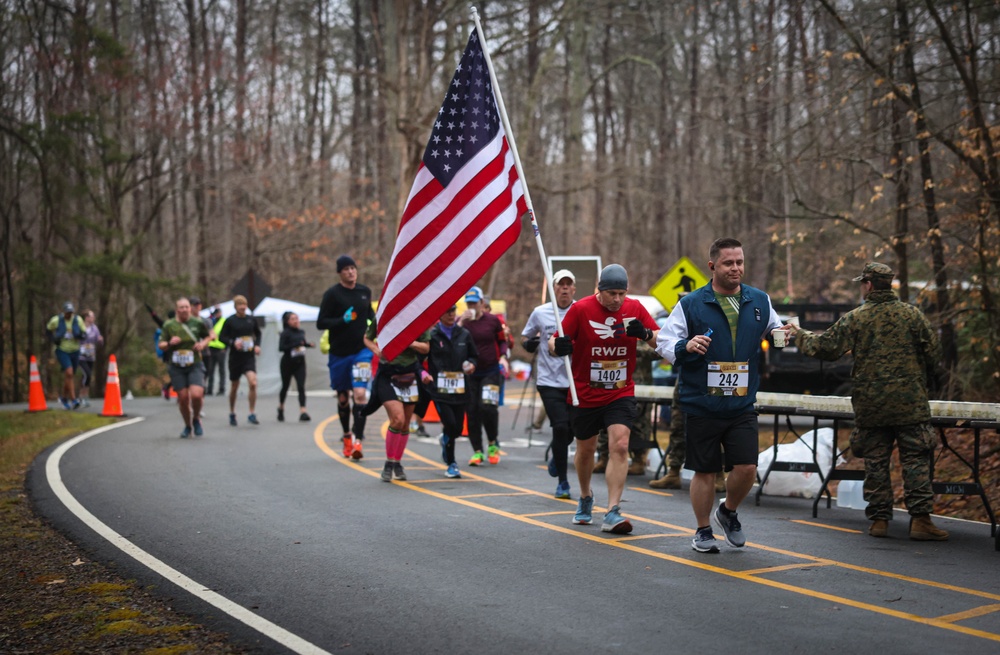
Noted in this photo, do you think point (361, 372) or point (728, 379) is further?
point (361, 372)

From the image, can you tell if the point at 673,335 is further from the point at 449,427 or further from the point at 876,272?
the point at 449,427

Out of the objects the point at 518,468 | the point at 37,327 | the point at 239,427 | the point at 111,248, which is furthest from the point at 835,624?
the point at 37,327

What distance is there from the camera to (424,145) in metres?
34.0

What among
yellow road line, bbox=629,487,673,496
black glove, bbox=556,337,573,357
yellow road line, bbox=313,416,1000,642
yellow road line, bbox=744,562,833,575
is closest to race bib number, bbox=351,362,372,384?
yellow road line, bbox=313,416,1000,642

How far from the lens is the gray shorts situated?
16.5m

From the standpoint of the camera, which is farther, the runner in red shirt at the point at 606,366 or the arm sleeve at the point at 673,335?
the runner in red shirt at the point at 606,366

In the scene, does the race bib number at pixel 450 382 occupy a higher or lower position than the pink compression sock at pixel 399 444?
higher

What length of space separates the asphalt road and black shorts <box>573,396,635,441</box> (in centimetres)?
80

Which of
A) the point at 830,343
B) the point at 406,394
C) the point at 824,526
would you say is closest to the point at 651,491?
the point at 824,526

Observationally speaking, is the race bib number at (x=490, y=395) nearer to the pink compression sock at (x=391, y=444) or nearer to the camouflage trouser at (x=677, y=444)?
the pink compression sock at (x=391, y=444)

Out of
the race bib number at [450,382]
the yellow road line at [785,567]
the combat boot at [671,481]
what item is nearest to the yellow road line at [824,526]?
the yellow road line at [785,567]

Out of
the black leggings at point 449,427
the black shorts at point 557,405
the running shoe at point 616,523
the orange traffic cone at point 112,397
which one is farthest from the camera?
the orange traffic cone at point 112,397

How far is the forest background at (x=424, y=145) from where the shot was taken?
16.1 meters

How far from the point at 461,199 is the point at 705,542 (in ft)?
11.1
